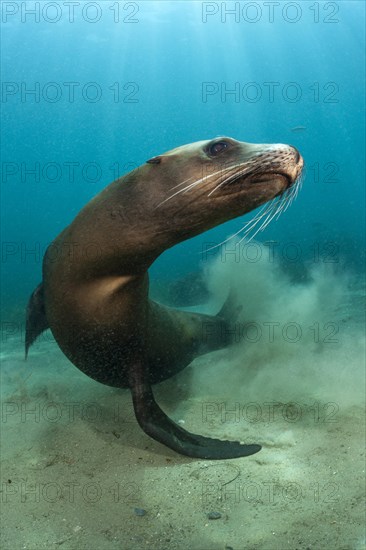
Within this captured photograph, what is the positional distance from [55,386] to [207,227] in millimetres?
3402

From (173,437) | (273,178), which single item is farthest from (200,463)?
(273,178)

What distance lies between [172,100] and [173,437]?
7609cm

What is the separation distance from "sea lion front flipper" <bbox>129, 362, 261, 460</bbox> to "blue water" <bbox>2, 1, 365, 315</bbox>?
1134 cm

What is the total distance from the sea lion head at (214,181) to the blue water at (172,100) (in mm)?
11405

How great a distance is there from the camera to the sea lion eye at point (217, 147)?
3234 millimetres

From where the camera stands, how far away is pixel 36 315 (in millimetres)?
4844

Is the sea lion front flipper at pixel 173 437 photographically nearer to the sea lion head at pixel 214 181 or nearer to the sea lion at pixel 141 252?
the sea lion at pixel 141 252

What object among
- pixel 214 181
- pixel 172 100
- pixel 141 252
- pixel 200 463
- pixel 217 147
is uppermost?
pixel 172 100

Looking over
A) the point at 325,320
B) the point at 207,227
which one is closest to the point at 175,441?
the point at 207,227

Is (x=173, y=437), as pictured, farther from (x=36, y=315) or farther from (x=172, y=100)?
(x=172, y=100)

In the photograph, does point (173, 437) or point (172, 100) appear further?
point (172, 100)

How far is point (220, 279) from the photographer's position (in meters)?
10.5

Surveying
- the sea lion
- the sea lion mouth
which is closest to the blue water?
the sea lion

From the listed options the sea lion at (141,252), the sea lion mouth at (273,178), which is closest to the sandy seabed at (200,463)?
the sea lion at (141,252)
